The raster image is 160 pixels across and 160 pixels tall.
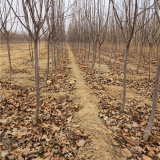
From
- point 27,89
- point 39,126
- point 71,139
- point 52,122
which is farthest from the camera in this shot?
point 27,89

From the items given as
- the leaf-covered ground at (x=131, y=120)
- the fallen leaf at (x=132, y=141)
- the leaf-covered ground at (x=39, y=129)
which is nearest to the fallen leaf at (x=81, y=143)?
the leaf-covered ground at (x=39, y=129)

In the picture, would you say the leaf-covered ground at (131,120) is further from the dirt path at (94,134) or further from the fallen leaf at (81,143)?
the fallen leaf at (81,143)

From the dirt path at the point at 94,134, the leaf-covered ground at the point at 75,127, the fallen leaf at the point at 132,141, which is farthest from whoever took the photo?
the fallen leaf at the point at 132,141

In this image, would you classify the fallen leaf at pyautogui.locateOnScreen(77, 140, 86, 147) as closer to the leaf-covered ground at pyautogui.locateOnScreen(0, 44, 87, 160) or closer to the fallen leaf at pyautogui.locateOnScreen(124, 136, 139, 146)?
the leaf-covered ground at pyautogui.locateOnScreen(0, 44, 87, 160)

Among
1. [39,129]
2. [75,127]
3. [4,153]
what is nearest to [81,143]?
[75,127]

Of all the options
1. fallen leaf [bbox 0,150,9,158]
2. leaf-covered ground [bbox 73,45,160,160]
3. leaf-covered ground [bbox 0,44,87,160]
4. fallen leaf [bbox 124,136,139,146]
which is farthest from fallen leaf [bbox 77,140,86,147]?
fallen leaf [bbox 0,150,9,158]

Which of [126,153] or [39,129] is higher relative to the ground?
[39,129]

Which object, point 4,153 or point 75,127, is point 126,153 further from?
point 4,153

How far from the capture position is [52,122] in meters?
2.84

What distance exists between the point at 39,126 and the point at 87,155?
1.22 metres

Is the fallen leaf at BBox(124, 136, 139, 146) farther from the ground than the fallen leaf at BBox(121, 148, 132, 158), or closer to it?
farther from the ground

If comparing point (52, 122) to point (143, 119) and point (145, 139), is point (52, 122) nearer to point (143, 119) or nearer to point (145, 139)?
point (145, 139)

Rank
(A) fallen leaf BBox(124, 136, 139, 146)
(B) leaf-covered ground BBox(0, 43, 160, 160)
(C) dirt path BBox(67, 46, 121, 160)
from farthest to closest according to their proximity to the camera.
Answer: (A) fallen leaf BBox(124, 136, 139, 146), (B) leaf-covered ground BBox(0, 43, 160, 160), (C) dirt path BBox(67, 46, 121, 160)

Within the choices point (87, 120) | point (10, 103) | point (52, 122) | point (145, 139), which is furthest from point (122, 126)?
point (10, 103)
